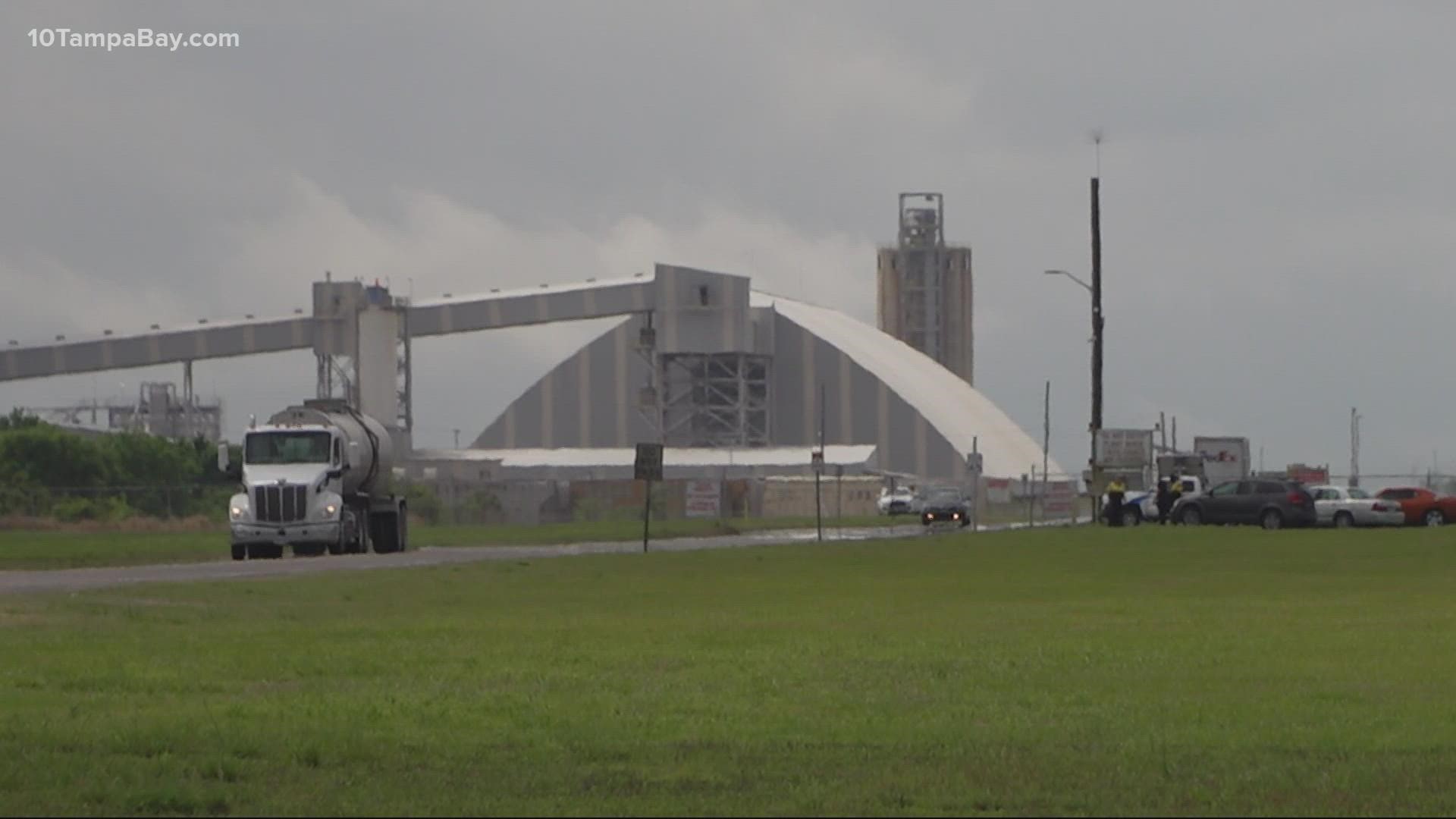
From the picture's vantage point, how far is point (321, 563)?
4747 centimetres

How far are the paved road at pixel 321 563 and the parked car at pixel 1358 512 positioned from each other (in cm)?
1626

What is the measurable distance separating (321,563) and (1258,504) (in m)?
37.0

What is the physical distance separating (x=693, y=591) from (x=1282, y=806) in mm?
22761

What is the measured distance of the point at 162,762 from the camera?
12812 millimetres

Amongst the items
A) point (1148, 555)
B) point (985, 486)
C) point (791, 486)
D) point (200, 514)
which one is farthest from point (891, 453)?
point (1148, 555)

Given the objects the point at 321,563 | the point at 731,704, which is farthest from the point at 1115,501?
the point at 731,704

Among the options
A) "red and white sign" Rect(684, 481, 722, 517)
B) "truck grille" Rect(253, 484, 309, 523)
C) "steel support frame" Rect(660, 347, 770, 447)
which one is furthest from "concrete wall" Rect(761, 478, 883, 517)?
"truck grille" Rect(253, 484, 309, 523)

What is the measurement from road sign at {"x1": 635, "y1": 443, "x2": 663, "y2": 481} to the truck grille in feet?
26.1

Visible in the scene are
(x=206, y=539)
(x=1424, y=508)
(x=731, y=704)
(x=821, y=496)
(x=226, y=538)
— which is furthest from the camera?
(x=821, y=496)

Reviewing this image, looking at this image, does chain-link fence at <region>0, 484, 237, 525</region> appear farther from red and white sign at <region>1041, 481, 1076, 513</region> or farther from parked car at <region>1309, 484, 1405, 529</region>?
parked car at <region>1309, 484, 1405, 529</region>

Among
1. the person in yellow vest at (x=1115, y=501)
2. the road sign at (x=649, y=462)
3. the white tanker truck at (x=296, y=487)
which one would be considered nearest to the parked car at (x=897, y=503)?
the person in yellow vest at (x=1115, y=501)

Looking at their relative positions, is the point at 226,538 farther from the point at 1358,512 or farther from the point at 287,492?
the point at 1358,512

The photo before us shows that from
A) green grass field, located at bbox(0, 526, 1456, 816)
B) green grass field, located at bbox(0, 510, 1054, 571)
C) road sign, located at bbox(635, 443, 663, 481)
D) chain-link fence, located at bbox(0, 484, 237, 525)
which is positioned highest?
road sign, located at bbox(635, 443, 663, 481)

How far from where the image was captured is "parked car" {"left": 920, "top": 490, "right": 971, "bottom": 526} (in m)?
82.8
